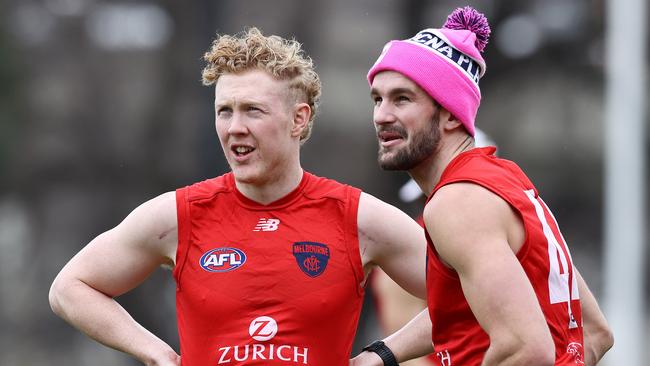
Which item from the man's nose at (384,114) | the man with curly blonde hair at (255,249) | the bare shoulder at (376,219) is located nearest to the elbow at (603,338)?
the man with curly blonde hair at (255,249)

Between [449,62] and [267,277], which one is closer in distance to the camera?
[449,62]

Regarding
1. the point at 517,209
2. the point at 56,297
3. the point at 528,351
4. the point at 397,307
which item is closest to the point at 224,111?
the point at 56,297

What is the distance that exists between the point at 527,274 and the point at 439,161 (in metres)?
0.55

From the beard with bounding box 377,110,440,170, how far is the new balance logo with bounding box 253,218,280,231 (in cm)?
54

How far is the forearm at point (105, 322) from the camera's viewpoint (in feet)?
14.8

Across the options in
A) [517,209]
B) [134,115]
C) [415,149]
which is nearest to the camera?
[517,209]

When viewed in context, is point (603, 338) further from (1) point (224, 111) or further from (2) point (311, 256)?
(1) point (224, 111)

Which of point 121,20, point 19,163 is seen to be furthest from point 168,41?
point 19,163

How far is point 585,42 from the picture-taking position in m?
9.16

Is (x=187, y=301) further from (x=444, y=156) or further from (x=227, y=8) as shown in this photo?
(x=227, y=8)

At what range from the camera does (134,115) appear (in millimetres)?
8688

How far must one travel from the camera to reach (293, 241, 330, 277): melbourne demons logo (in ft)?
14.4

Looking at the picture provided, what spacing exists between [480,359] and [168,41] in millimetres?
5294

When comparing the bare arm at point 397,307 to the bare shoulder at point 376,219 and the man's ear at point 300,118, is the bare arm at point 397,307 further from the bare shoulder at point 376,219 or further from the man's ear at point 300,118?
the man's ear at point 300,118
